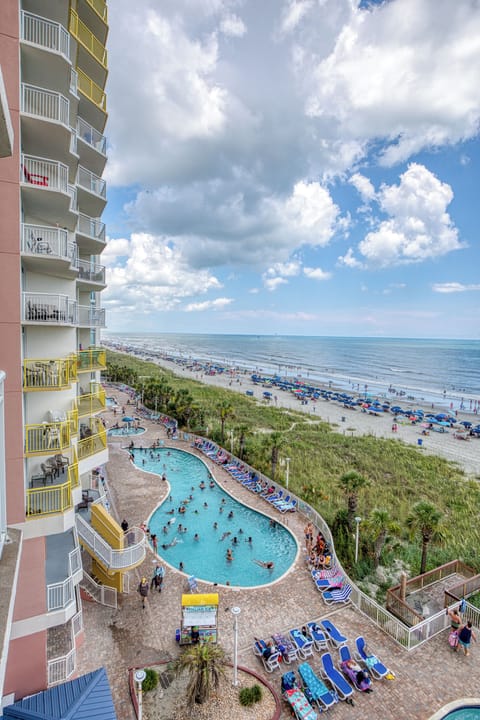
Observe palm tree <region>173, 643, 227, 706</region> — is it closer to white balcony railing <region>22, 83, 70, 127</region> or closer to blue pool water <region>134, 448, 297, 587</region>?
blue pool water <region>134, 448, 297, 587</region>

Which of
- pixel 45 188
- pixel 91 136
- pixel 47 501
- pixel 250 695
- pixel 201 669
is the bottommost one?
pixel 250 695

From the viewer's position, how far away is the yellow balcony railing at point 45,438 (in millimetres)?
10102

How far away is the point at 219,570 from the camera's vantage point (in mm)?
18172

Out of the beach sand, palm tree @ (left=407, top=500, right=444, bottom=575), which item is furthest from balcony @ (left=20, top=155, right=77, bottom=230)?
the beach sand

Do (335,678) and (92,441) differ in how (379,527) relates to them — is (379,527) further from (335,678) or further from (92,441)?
(92,441)

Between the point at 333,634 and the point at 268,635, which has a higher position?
the point at 333,634

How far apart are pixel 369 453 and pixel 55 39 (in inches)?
1516

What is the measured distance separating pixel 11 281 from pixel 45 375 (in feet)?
8.47

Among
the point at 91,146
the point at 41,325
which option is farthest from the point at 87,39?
the point at 41,325

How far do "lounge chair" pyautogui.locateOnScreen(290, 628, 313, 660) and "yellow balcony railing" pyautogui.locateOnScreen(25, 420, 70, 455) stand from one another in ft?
32.9

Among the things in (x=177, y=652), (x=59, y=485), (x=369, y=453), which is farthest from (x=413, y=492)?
(x=59, y=485)

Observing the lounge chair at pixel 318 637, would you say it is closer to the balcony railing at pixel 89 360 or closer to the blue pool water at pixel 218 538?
the blue pool water at pixel 218 538

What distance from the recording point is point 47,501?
9805 millimetres

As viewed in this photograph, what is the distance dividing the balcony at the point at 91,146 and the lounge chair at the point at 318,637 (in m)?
19.4
